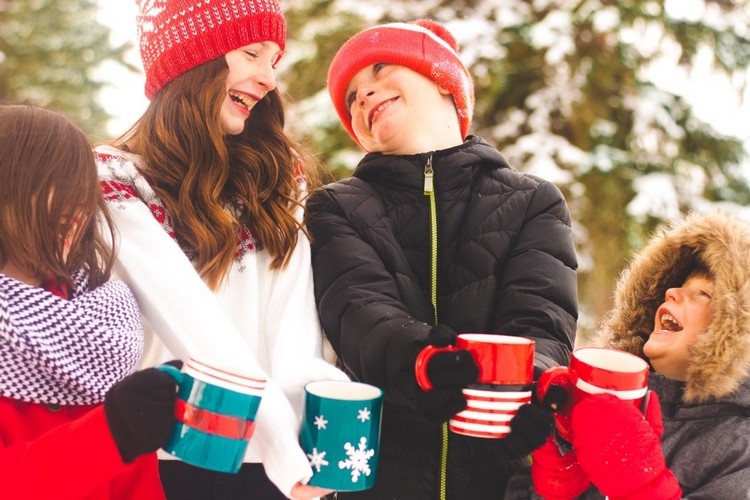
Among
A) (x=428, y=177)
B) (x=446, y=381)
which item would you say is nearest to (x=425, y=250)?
(x=428, y=177)

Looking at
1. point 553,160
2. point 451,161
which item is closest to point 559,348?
point 451,161

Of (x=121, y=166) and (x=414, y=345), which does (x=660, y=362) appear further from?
(x=121, y=166)

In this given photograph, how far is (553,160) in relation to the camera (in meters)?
4.94

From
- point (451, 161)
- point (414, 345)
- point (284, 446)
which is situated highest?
point (451, 161)

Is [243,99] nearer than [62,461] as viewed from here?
No

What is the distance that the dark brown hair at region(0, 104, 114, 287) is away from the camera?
1354 mm

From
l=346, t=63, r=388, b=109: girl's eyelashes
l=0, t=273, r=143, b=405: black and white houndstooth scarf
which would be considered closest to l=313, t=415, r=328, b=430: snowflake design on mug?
l=0, t=273, r=143, b=405: black and white houndstooth scarf

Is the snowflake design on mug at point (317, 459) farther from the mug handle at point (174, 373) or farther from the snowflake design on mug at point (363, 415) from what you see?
the mug handle at point (174, 373)

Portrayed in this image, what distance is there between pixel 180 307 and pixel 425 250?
67cm

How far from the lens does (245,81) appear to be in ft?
6.30

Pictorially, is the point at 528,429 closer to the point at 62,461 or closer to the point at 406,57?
the point at 62,461

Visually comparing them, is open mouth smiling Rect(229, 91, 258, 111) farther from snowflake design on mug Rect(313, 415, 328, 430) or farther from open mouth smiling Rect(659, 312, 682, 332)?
open mouth smiling Rect(659, 312, 682, 332)

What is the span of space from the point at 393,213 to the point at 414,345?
60 cm

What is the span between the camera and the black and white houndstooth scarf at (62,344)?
126cm
